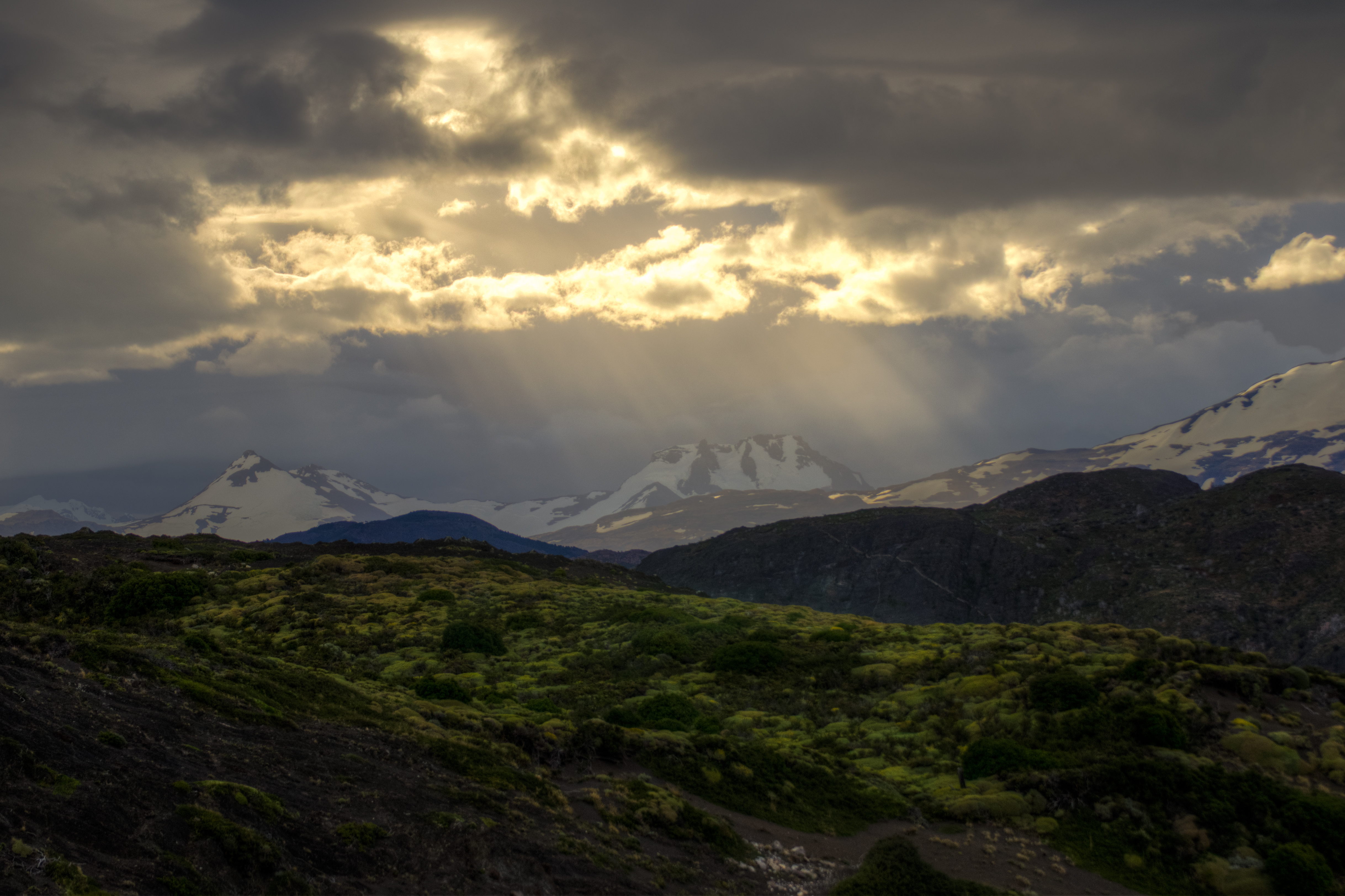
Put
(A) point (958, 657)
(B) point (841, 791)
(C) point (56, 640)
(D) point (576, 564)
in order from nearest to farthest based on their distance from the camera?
1. (C) point (56, 640)
2. (B) point (841, 791)
3. (A) point (958, 657)
4. (D) point (576, 564)

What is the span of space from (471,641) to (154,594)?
21212mm

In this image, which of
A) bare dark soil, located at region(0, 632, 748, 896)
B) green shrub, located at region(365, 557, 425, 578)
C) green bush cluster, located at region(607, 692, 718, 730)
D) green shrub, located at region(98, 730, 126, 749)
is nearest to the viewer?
bare dark soil, located at region(0, 632, 748, 896)

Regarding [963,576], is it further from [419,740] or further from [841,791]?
[419,740]

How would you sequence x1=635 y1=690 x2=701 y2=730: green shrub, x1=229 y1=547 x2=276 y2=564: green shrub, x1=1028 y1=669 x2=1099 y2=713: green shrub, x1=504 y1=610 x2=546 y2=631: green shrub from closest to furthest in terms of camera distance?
x1=1028 y1=669 x2=1099 y2=713: green shrub < x1=635 y1=690 x2=701 y2=730: green shrub < x1=504 y1=610 x2=546 y2=631: green shrub < x1=229 y1=547 x2=276 y2=564: green shrub

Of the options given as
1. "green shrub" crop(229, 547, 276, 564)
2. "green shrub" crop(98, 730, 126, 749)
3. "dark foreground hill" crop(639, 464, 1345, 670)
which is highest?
"green shrub" crop(229, 547, 276, 564)

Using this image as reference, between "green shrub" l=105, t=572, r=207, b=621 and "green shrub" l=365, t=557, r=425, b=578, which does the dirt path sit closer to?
"green shrub" l=105, t=572, r=207, b=621

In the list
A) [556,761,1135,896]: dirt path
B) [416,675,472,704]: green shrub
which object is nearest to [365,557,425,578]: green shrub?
[416,675,472,704]: green shrub

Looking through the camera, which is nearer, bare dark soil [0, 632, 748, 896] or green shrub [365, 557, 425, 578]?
bare dark soil [0, 632, 748, 896]

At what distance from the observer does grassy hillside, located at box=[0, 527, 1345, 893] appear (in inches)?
Answer: 576

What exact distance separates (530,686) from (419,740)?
15.8 metres

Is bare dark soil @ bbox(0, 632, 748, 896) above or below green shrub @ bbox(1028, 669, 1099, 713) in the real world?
above

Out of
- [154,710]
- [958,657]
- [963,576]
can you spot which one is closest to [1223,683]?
[958,657]

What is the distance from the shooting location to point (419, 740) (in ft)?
72.5

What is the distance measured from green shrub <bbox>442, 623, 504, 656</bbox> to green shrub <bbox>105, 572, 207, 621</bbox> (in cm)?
1791
